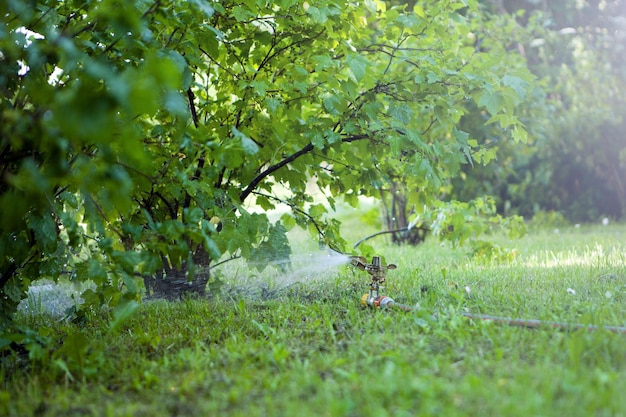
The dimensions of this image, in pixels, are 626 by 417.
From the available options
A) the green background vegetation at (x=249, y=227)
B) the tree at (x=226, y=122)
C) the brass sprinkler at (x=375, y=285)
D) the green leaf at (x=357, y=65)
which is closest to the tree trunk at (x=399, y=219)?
the green background vegetation at (x=249, y=227)

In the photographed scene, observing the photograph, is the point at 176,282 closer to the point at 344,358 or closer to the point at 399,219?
the point at 344,358

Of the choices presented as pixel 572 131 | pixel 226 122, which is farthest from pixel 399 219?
pixel 226 122

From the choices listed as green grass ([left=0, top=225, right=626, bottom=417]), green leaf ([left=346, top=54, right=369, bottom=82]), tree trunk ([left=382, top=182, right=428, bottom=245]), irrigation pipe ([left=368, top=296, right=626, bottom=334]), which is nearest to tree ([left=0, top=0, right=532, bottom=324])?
green leaf ([left=346, top=54, right=369, bottom=82])

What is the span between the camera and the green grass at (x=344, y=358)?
1544mm

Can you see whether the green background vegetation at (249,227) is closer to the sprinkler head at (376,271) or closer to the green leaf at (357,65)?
the green leaf at (357,65)

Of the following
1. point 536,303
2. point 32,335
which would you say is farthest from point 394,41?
point 32,335

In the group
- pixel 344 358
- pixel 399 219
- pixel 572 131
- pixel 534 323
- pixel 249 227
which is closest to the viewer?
pixel 344 358

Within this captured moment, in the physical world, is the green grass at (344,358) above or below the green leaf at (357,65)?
below

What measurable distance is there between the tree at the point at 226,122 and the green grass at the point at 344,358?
0.85ft

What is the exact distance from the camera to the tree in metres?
1.99

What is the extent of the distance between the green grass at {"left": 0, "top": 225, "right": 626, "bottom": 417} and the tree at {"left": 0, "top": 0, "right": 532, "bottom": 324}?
0.85ft

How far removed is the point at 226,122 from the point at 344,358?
1.47 m

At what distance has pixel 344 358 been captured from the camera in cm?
191

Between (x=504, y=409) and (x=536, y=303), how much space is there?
3.85 ft
